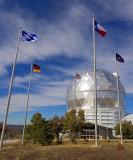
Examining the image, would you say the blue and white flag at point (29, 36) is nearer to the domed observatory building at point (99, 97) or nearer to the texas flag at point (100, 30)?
the texas flag at point (100, 30)

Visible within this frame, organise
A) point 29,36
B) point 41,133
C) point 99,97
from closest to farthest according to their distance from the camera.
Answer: point 29,36 < point 41,133 < point 99,97

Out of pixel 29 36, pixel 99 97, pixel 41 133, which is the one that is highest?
pixel 99 97

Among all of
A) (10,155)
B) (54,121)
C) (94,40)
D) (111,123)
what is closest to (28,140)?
(54,121)

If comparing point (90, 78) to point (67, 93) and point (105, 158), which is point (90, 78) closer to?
point (67, 93)

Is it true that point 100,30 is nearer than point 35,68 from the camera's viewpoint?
Yes

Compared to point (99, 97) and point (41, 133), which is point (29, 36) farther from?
point (99, 97)

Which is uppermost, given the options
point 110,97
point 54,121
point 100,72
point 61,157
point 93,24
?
point 100,72

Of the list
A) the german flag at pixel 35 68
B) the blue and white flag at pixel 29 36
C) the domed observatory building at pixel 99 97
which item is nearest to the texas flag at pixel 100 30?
the blue and white flag at pixel 29 36

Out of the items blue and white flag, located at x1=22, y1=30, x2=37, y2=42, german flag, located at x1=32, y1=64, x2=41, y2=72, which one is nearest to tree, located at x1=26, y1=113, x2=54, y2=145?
german flag, located at x1=32, y1=64, x2=41, y2=72

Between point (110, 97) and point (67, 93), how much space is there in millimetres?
20509

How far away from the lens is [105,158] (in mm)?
24219

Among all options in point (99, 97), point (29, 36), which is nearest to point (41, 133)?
point (29, 36)

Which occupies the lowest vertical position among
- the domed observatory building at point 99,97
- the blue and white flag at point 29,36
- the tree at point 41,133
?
the tree at point 41,133

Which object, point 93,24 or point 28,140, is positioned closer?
point 93,24
